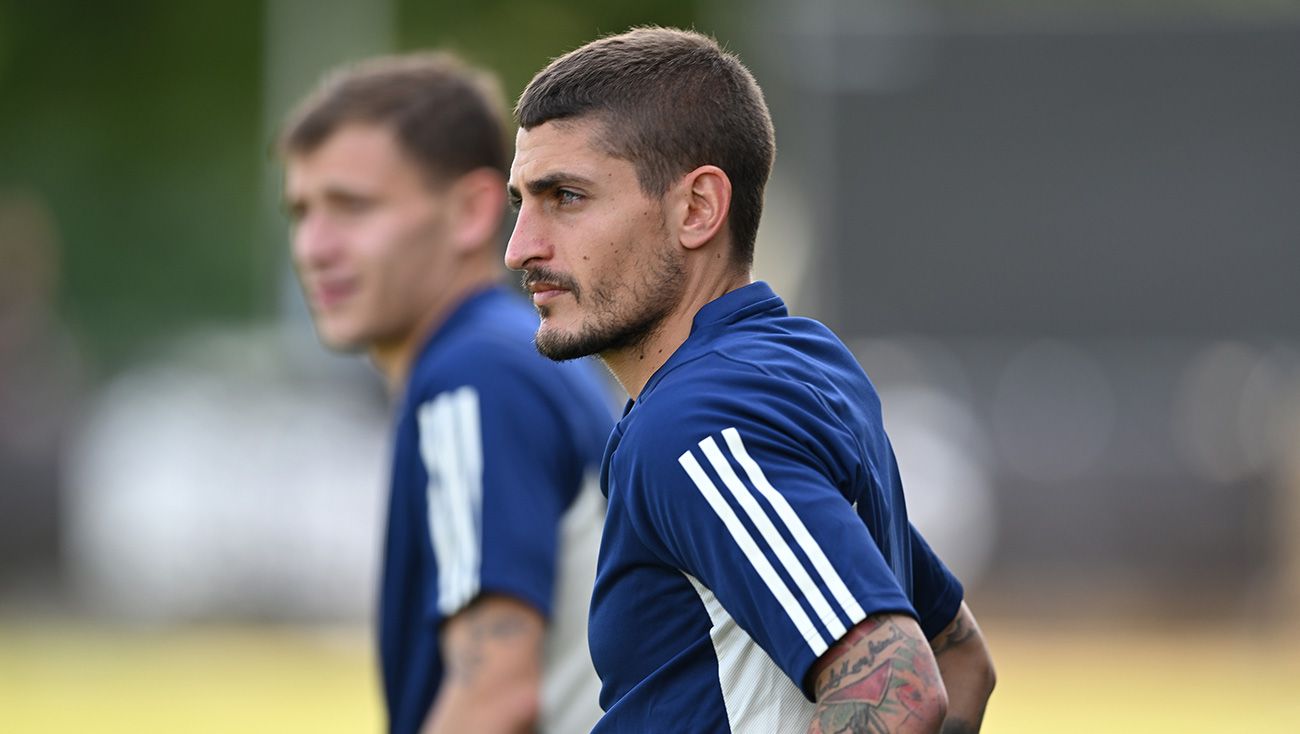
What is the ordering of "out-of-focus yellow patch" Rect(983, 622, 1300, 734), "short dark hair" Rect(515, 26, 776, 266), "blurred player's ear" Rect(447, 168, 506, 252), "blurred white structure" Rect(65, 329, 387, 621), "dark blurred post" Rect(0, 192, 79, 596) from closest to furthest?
"short dark hair" Rect(515, 26, 776, 266) → "blurred player's ear" Rect(447, 168, 506, 252) → "out-of-focus yellow patch" Rect(983, 622, 1300, 734) → "blurred white structure" Rect(65, 329, 387, 621) → "dark blurred post" Rect(0, 192, 79, 596)

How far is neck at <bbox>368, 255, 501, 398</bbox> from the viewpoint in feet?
15.9

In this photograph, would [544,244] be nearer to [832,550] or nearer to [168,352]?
[832,550]

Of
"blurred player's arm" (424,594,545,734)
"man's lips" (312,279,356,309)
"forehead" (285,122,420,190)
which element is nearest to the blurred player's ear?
"forehead" (285,122,420,190)

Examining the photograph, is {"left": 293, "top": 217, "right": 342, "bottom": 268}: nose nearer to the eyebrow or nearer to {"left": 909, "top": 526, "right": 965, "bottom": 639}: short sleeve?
the eyebrow

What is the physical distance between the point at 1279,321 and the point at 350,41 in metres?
10.3

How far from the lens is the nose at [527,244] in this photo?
3.00 meters

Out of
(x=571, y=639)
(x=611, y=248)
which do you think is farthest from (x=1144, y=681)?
(x=611, y=248)

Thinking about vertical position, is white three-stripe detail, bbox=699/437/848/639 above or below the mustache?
below

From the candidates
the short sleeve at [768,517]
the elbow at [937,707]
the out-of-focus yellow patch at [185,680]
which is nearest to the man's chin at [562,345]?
the short sleeve at [768,517]

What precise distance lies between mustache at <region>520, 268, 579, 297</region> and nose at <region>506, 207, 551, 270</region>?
0.8 inches

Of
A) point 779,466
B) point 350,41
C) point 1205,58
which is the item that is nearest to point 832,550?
point 779,466

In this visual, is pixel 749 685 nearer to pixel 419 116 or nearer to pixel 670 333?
pixel 670 333

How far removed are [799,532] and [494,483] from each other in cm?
174

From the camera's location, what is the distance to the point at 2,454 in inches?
606
